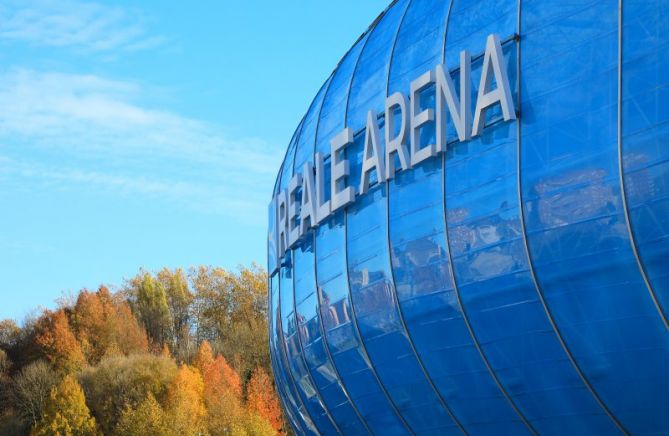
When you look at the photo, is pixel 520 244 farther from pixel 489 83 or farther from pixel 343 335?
pixel 343 335

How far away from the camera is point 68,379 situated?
6819 cm

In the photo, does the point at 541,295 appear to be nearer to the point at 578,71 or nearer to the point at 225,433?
the point at 578,71

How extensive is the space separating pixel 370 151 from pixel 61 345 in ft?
220

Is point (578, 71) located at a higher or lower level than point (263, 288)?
lower

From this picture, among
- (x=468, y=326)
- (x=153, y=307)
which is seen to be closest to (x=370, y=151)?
(x=468, y=326)

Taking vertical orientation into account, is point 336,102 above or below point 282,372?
above

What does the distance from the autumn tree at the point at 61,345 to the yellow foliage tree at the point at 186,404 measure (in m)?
11.7

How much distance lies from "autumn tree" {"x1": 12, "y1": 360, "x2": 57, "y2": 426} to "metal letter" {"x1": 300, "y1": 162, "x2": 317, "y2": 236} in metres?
54.5

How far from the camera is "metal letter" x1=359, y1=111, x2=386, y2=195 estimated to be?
18.9 meters

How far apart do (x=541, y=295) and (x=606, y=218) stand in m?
1.58

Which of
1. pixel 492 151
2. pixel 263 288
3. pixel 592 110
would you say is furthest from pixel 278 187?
pixel 263 288

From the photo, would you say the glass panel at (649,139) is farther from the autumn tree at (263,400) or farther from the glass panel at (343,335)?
the autumn tree at (263,400)

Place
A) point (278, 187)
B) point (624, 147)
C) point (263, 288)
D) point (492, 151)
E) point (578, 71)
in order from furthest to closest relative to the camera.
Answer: point (263, 288) < point (278, 187) < point (492, 151) < point (578, 71) < point (624, 147)

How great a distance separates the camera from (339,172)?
804 inches
